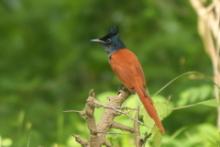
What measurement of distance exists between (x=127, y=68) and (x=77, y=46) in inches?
257

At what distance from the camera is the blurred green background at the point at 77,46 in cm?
1079

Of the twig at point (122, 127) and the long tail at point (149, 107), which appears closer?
the twig at point (122, 127)

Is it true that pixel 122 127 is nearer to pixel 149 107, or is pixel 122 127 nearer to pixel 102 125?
pixel 102 125

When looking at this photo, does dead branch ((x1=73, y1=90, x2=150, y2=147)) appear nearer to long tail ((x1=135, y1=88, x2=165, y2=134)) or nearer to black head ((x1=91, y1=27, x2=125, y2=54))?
long tail ((x1=135, y1=88, x2=165, y2=134))

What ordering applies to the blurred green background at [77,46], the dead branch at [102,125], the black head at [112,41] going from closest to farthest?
1. the dead branch at [102,125]
2. the black head at [112,41]
3. the blurred green background at [77,46]

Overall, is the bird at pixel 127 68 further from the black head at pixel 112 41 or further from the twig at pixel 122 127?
the twig at pixel 122 127

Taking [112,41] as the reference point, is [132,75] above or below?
below

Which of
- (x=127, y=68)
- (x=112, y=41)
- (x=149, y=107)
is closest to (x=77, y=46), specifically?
(x=112, y=41)

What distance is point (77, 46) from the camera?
12.0 meters

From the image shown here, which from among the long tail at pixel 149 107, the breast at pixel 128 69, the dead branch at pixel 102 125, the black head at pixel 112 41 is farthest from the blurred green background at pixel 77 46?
the dead branch at pixel 102 125

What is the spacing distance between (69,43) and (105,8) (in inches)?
26.6

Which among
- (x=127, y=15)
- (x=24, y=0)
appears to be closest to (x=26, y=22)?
(x=24, y=0)

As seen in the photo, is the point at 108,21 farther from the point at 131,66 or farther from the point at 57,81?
the point at 131,66

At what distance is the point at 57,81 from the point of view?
1168 centimetres
